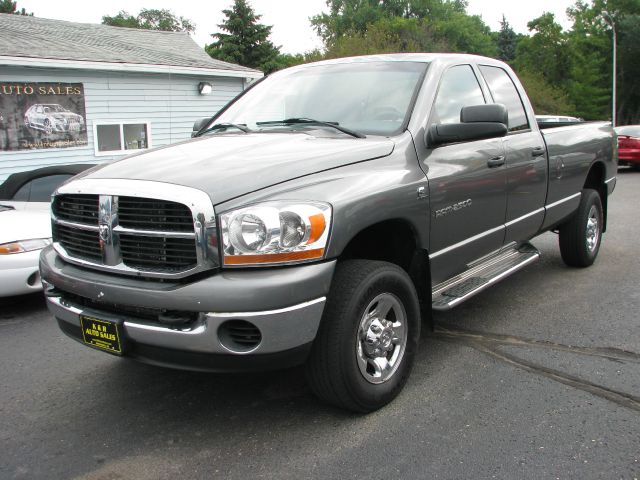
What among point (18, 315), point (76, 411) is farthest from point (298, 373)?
point (18, 315)

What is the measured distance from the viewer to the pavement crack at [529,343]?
13.3 ft

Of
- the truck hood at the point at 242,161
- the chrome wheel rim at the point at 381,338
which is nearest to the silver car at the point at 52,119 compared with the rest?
the truck hood at the point at 242,161

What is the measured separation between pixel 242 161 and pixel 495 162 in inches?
76.2

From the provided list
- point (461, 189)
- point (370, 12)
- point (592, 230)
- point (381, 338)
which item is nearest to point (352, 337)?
point (381, 338)

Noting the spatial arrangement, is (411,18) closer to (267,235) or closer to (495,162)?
(495,162)

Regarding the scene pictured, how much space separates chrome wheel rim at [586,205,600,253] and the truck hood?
3566mm

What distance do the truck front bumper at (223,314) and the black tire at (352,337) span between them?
13cm

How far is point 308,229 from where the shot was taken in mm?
2857

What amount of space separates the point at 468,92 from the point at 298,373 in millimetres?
2252

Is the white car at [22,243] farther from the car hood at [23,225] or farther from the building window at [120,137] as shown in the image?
the building window at [120,137]

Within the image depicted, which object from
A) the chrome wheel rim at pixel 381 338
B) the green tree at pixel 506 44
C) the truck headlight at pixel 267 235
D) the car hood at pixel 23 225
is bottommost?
the chrome wheel rim at pixel 381 338

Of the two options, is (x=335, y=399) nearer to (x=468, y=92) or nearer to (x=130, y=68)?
(x=468, y=92)

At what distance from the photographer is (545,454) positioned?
291cm

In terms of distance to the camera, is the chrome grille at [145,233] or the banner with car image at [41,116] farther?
the banner with car image at [41,116]
